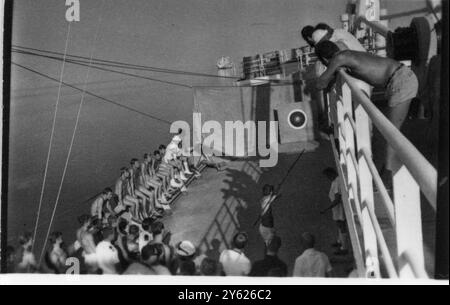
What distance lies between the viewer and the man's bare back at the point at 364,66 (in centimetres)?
170

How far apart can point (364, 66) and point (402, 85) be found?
0.16 meters

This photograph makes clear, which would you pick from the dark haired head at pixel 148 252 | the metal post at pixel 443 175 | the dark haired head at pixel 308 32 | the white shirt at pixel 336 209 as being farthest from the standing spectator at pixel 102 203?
the metal post at pixel 443 175

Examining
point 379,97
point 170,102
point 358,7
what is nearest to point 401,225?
point 379,97

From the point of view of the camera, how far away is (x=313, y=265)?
192 centimetres

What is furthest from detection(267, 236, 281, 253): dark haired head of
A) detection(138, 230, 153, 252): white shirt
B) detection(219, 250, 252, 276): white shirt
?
detection(138, 230, 153, 252): white shirt

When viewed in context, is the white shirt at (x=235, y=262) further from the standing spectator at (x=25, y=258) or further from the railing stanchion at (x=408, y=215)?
the railing stanchion at (x=408, y=215)

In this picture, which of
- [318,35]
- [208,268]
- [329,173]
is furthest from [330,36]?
[208,268]

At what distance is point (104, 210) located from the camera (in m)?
4.19

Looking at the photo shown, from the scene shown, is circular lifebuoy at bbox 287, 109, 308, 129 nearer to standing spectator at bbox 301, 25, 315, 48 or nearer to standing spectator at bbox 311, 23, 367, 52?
standing spectator at bbox 311, 23, 367, 52

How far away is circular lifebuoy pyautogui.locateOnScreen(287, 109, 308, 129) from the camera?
11.4 feet

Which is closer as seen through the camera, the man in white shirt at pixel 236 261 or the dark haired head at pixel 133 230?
the man in white shirt at pixel 236 261

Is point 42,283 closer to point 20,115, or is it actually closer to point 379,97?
point 20,115

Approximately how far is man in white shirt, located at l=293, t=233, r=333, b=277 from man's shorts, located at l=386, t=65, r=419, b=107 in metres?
0.69

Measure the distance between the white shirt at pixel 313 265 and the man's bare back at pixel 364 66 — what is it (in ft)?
2.50
